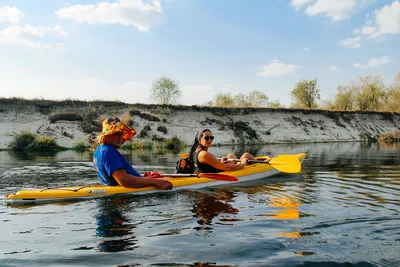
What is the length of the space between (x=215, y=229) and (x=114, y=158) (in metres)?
2.44

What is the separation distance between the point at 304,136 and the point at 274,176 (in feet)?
78.5

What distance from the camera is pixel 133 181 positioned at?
258 inches

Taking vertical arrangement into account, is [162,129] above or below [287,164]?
above

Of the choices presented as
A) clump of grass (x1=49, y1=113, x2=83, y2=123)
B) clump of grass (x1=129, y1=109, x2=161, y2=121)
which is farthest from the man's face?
clump of grass (x1=129, y1=109, x2=161, y2=121)

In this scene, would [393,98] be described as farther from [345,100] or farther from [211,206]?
[211,206]

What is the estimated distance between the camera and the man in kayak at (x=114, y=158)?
607cm

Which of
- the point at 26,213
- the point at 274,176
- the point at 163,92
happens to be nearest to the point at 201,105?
the point at 163,92

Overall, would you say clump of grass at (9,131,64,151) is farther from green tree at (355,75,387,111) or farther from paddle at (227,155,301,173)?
green tree at (355,75,387,111)

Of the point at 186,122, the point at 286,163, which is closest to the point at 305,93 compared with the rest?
the point at 186,122

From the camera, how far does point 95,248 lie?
385 centimetres

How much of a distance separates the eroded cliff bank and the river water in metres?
18.0

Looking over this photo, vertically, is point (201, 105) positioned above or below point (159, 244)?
above

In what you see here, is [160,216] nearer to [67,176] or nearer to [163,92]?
[67,176]

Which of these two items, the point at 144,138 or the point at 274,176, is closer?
the point at 274,176
